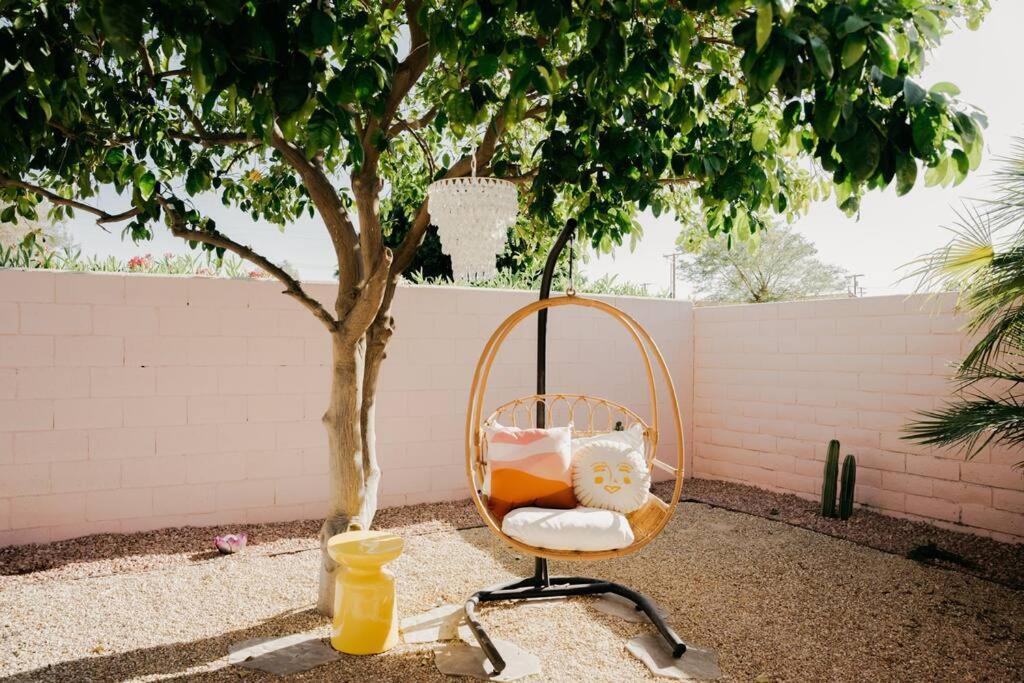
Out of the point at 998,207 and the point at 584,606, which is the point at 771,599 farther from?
the point at 998,207

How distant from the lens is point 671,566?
331 cm

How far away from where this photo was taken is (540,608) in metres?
2.76

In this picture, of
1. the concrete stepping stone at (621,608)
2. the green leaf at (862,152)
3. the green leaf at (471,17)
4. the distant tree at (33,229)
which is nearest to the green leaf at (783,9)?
the green leaf at (862,152)

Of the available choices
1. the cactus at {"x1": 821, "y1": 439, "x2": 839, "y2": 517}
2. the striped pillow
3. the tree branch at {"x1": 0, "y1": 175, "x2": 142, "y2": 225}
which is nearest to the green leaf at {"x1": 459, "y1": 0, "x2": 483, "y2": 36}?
the striped pillow

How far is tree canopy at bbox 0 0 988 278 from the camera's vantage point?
1.25 meters

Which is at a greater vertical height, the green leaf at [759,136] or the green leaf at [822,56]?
the green leaf at [759,136]

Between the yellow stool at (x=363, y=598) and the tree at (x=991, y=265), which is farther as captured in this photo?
the tree at (x=991, y=265)

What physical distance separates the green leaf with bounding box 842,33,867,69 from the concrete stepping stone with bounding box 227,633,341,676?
223 centimetres

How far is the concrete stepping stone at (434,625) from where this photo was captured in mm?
2479

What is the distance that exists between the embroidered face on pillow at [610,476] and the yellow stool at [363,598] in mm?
755

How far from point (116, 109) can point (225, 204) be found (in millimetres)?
1259

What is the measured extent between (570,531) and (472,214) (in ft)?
3.72

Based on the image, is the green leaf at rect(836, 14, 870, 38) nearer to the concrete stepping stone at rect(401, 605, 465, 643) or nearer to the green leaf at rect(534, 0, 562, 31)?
the green leaf at rect(534, 0, 562, 31)

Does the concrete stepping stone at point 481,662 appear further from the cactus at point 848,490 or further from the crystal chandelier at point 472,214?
the cactus at point 848,490
